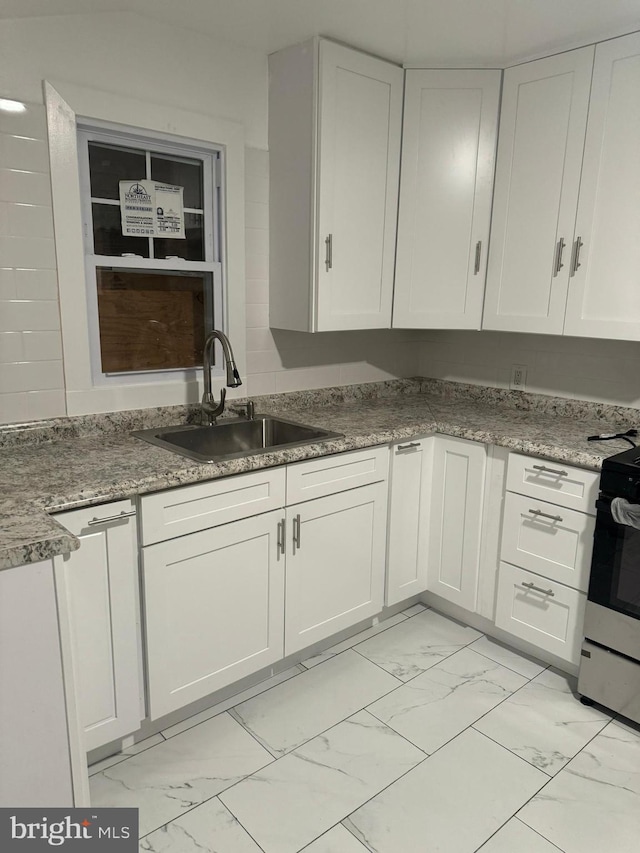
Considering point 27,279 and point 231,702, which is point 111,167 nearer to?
point 27,279

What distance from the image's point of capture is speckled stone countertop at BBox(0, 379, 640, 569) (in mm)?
1611

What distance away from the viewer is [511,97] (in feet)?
8.27

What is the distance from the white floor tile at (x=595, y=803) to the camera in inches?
65.9

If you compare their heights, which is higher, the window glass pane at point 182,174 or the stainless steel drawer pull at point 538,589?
the window glass pane at point 182,174

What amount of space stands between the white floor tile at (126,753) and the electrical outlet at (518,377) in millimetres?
2131

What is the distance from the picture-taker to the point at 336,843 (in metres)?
1.65

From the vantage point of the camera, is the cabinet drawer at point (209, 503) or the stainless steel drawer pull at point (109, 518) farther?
the cabinet drawer at point (209, 503)

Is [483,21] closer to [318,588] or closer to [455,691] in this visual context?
[318,588]

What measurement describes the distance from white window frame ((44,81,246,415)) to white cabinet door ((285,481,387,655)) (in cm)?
75

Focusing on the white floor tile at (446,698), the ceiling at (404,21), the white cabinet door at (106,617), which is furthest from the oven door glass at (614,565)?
the ceiling at (404,21)

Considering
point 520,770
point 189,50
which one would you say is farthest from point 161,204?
point 520,770

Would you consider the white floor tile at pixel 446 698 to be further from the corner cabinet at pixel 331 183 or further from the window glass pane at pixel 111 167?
the window glass pane at pixel 111 167

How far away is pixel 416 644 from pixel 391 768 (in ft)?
2.34

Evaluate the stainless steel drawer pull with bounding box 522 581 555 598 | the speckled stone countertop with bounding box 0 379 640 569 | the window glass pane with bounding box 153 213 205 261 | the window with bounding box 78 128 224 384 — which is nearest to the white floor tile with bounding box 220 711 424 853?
the stainless steel drawer pull with bounding box 522 581 555 598
